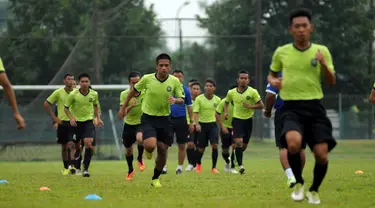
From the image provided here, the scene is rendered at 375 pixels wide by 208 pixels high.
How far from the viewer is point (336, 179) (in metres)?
15.8

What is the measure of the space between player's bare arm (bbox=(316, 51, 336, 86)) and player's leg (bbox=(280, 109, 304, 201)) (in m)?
0.56

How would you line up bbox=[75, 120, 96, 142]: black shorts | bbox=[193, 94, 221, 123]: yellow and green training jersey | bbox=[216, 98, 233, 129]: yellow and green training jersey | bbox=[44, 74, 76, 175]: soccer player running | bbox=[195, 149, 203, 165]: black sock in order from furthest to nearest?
1. bbox=[193, 94, 221, 123]: yellow and green training jersey
2. bbox=[195, 149, 203, 165]: black sock
3. bbox=[216, 98, 233, 129]: yellow and green training jersey
4. bbox=[44, 74, 76, 175]: soccer player running
5. bbox=[75, 120, 96, 142]: black shorts

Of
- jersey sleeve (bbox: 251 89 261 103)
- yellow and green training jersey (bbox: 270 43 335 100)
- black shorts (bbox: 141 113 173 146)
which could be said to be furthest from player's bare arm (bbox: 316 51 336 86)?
jersey sleeve (bbox: 251 89 261 103)

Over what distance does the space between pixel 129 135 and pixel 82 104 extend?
1.66 m

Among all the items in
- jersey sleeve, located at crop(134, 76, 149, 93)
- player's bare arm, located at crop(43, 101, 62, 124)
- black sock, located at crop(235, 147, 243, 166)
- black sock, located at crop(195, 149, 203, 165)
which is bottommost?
black sock, located at crop(195, 149, 203, 165)

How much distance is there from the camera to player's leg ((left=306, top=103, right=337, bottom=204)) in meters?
10.3

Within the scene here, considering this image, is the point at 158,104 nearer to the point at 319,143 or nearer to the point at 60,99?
the point at 319,143

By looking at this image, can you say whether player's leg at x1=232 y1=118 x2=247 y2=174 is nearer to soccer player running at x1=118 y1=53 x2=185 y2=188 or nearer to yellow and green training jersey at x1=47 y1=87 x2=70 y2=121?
yellow and green training jersey at x1=47 y1=87 x2=70 y2=121

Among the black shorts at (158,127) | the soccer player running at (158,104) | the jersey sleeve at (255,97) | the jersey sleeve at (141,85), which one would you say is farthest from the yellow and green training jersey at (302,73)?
the jersey sleeve at (255,97)

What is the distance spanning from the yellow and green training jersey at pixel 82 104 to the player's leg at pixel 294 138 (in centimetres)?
878

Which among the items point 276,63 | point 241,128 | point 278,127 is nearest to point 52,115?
point 241,128

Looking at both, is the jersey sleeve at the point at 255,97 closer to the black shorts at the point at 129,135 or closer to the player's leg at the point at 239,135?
the player's leg at the point at 239,135

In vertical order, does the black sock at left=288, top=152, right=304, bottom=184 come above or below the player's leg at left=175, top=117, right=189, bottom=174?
above

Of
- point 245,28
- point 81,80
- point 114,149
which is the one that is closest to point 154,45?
point 245,28
